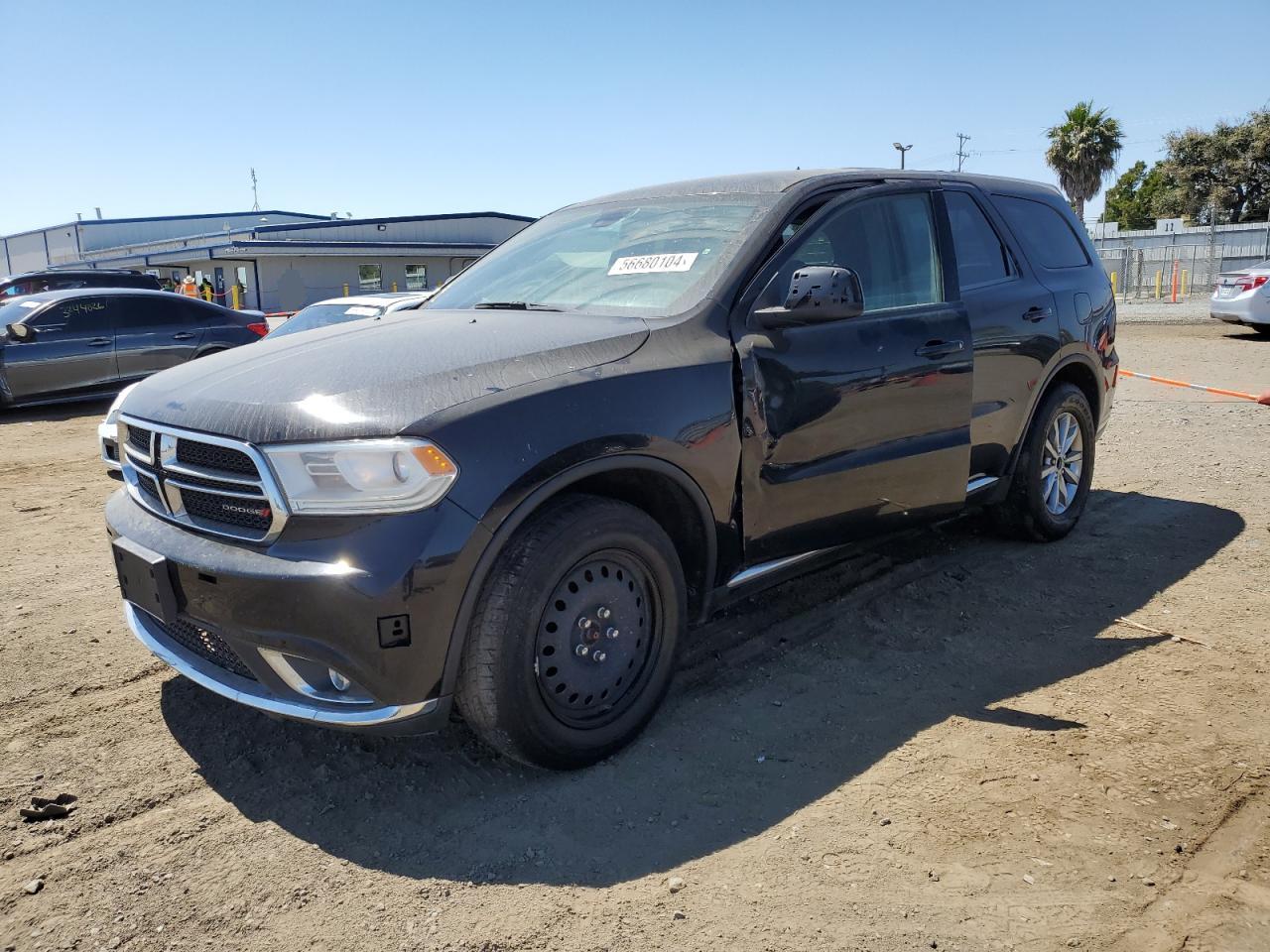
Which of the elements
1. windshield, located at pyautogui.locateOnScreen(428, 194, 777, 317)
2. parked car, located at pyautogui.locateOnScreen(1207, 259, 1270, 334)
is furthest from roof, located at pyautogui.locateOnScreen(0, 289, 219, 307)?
parked car, located at pyautogui.locateOnScreen(1207, 259, 1270, 334)

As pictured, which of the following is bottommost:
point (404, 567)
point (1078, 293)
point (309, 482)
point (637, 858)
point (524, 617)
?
point (637, 858)

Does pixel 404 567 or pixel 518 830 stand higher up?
pixel 404 567

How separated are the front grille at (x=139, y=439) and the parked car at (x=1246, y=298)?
17.6 metres

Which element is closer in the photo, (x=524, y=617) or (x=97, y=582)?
(x=524, y=617)

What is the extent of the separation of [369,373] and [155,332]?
10.6 metres

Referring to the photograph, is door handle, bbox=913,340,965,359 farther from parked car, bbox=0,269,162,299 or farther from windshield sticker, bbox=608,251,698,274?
parked car, bbox=0,269,162,299

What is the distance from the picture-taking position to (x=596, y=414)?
2969 millimetres

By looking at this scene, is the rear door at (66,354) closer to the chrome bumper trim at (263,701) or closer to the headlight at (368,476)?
the chrome bumper trim at (263,701)

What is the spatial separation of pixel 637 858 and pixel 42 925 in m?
1.53

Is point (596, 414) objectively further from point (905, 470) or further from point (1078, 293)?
point (1078, 293)

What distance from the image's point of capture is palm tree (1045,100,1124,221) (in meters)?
48.2

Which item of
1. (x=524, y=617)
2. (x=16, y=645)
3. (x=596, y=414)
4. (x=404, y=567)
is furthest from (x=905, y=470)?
(x=16, y=645)

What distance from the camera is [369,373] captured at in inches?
116

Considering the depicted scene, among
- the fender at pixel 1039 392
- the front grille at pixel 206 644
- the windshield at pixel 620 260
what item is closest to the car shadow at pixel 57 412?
the windshield at pixel 620 260
